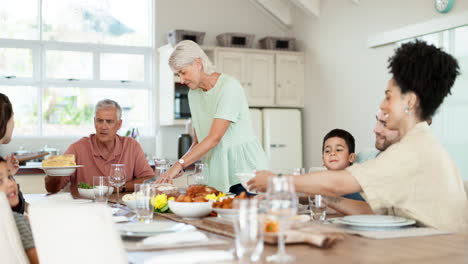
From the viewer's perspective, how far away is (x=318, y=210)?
211 cm

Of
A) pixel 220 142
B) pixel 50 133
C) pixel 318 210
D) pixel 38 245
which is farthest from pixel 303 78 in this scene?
pixel 38 245

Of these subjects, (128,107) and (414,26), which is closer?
(414,26)

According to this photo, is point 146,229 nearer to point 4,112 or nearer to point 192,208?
point 192,208

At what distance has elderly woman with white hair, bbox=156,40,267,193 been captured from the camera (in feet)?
10.2

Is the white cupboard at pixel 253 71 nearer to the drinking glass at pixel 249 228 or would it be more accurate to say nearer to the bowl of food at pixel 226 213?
the bowl of food at pixel 226 213

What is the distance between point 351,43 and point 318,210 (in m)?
4.26

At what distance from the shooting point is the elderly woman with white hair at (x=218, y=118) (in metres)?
3.12

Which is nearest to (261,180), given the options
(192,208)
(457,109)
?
(192,208)

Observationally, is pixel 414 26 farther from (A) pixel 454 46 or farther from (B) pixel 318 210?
(B) pixel 318 210

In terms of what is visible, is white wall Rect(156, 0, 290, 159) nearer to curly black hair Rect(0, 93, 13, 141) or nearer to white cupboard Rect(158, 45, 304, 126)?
white cupboard Rect(158, 45, 304, 126)

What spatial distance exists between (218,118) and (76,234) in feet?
5.97

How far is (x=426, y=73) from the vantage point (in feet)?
6.42

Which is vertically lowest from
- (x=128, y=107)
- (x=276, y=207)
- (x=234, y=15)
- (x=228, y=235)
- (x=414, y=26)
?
(x=228, y=235)

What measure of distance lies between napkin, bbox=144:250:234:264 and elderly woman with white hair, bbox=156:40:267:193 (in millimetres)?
1636
